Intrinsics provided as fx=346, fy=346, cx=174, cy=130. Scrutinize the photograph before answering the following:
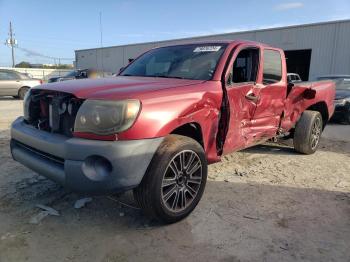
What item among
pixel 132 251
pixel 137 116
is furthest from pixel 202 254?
pixel 137 116

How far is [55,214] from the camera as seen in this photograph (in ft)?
11.4

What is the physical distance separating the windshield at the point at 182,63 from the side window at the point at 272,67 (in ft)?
2.71

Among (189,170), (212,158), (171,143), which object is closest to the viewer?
(171,143)

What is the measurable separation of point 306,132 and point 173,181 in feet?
Result: 11.0

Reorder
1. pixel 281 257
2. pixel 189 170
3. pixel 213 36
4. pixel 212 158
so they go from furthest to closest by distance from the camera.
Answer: pixel 213 36, pixel 212 158, pixel 189 170, pixel 281 257

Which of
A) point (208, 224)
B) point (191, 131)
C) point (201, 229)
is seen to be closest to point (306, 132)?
point (191, 131)

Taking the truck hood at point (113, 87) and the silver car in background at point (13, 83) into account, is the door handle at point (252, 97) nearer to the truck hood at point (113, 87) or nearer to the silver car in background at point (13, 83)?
the truck hood at point (113, 87)

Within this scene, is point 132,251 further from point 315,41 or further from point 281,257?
point 315,41

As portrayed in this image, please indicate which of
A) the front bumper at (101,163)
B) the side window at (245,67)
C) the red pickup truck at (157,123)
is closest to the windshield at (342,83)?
the red pickup truck at (157,123)

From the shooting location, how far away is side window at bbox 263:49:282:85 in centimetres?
474

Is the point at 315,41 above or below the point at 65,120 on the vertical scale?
above

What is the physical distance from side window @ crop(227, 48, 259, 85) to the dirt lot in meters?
1.34

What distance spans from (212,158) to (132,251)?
1433 mm

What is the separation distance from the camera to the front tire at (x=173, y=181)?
3.02m
